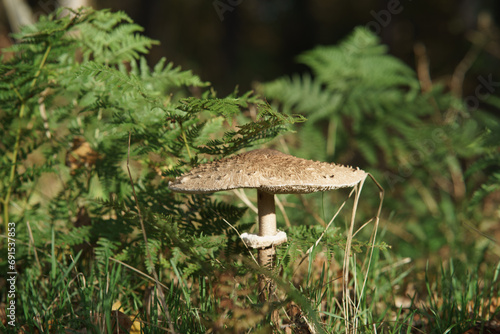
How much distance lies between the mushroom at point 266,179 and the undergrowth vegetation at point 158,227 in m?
0.15

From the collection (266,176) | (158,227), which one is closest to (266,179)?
(266,176)

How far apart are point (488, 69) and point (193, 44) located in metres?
11.3

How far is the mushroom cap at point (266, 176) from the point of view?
1.92m

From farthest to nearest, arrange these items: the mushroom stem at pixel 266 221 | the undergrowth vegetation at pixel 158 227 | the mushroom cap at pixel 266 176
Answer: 1. the mushroom stem at pixel 266 221
2. the undergrowth vegetation at pixel 158 227
3. the mushroom cap at pixel 266 176

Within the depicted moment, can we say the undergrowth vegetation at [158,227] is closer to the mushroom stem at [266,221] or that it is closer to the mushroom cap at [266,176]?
the mushroom stem at [266,221]

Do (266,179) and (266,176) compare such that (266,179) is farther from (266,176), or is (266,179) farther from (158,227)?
(158,227)

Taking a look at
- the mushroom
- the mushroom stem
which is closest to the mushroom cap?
the mushroom

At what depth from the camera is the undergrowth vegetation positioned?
2.13 metres

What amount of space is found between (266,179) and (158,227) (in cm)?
63

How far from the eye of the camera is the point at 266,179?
6.36 feet

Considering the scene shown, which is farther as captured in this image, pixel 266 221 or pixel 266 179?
pixel 266 221

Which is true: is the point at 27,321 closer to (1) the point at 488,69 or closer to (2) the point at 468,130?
(2) the point at 468,130

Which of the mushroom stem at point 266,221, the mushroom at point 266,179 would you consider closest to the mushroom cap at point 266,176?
the mushroom at point 266,179

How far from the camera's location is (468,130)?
4891 mm
